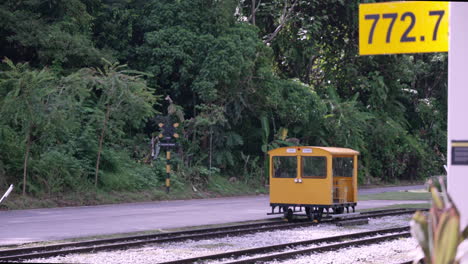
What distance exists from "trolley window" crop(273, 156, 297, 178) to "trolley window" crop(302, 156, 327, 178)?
1.04 ft

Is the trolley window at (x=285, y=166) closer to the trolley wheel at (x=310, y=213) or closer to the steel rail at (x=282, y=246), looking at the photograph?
the trolley wheel at (x=310, y=213)

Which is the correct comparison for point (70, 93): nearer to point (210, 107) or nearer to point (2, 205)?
point (2, 205)

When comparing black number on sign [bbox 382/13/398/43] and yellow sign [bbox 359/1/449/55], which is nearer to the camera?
yellow sign [bbox 359/1/449/55]

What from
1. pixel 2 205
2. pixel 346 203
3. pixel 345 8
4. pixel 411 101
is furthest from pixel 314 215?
pixel 411 101

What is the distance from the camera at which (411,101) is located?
54.5 metres

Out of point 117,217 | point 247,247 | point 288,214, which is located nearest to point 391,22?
point 247,247

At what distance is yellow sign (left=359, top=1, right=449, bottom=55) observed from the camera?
8.20m

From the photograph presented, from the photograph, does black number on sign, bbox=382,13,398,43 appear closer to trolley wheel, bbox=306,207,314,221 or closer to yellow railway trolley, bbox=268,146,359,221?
yellow railway trolley, bbox=268,146,359,221

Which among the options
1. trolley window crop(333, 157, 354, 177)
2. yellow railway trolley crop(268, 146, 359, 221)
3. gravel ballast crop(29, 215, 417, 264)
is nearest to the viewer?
gravel ballast crop(29, 215, 417, 264)

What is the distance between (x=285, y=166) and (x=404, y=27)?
14.0m

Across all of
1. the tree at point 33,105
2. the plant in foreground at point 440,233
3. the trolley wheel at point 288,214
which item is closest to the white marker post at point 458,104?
the plant in foreground at point 440,233

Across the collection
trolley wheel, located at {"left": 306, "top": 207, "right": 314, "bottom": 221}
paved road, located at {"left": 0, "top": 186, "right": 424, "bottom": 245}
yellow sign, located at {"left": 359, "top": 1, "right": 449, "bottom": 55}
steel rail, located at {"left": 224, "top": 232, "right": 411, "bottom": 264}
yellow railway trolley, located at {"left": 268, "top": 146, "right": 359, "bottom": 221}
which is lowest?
paved road, located at {"left": 0, "top": 186, "right": 424, "bottom": 245}

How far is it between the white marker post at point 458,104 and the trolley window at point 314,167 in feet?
44.9

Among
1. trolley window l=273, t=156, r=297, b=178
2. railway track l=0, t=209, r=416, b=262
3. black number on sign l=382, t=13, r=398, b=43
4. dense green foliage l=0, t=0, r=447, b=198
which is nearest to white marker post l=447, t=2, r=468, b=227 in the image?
A: black number on sign l=382, t=13, r=398, b=43
